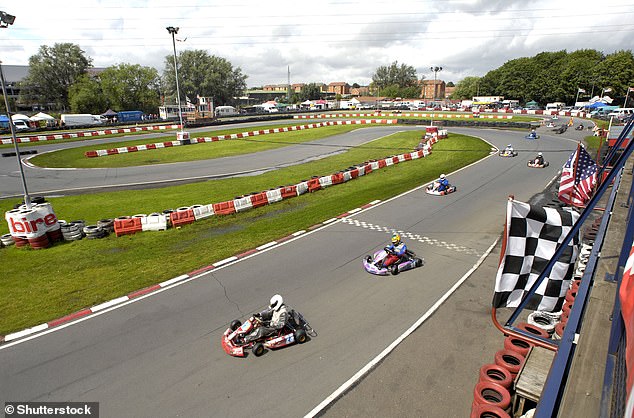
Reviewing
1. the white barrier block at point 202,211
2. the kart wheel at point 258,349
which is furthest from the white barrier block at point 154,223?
the kart wheel at point 258,349

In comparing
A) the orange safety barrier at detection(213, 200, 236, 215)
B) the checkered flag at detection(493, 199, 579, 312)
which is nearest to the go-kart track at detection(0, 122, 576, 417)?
the checkered flag at detection(493, 199, 579, 312)

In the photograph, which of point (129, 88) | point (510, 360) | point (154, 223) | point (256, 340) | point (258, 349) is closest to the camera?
point (510, 360)

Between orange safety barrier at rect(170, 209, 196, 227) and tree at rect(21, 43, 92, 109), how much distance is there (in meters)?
85.8

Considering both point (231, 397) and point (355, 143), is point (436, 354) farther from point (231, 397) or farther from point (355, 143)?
point (355, 143)

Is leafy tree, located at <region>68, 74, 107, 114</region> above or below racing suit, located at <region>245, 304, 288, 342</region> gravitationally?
above

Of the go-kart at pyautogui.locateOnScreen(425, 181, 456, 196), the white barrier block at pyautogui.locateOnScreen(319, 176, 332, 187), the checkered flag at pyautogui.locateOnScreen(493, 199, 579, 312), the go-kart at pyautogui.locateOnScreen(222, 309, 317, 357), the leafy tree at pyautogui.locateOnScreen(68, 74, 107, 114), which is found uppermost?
the leafy tree at pyautogui.locateOnScreen(68, 74, 107, 114)

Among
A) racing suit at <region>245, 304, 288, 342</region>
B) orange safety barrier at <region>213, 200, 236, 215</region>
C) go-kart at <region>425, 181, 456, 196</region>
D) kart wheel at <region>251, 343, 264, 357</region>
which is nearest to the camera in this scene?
kart wheel at <region>251, 343, 264, 357</region>

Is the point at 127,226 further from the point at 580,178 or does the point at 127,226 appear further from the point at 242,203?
the point at 580,178

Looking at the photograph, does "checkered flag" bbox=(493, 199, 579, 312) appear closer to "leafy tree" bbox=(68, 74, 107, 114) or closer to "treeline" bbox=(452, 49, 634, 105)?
"leafy tree" bbox=(68, 74, 107, 114)

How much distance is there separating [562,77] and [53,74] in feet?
399

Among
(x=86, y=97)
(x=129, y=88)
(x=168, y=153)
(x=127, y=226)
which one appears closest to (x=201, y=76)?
(x=129, y=88)

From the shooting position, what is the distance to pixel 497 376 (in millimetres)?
6242

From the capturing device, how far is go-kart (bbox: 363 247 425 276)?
10805mm

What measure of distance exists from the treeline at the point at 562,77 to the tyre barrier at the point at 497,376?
94.4 m
